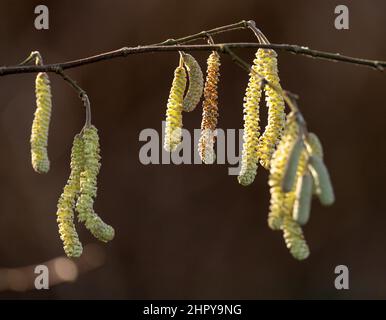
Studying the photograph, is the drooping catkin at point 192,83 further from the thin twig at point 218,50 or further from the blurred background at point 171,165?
the blurred background at point 171,165

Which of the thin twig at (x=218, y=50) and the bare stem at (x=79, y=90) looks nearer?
the thin twig at (x=218, y=50)

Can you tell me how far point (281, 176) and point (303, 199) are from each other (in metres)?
0.05

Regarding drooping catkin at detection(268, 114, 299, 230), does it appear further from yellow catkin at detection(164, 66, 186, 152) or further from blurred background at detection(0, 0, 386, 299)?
blurred background at detection(0, 0, 386, 299)

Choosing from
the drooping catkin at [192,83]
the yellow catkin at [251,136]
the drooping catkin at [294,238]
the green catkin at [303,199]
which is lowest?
the drooping catkin at [294,238]

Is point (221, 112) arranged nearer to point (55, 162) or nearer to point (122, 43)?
point (122, 43)

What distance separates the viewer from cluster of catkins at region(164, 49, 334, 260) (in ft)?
3.13

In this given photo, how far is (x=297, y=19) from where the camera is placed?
4.05 metres

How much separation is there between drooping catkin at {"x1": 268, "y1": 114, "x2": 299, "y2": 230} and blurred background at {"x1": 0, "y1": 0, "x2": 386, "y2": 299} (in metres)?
2.93

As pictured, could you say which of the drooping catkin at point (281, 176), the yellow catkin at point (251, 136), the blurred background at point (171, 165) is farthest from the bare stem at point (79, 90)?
the blurred background at point (171, 165)

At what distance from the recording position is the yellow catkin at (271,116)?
1260mm

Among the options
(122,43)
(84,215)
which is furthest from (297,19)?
(84,215)

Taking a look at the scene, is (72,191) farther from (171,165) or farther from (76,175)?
(171,165)

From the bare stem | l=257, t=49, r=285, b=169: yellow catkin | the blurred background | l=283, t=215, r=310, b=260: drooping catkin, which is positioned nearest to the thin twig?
the bare stem

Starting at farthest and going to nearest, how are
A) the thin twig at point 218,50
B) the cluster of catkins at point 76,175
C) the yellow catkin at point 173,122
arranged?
1. the yellow catkin at point 173,122
2. the cluster of catkins at point 76,175
3. the thin twig at point 218,50
